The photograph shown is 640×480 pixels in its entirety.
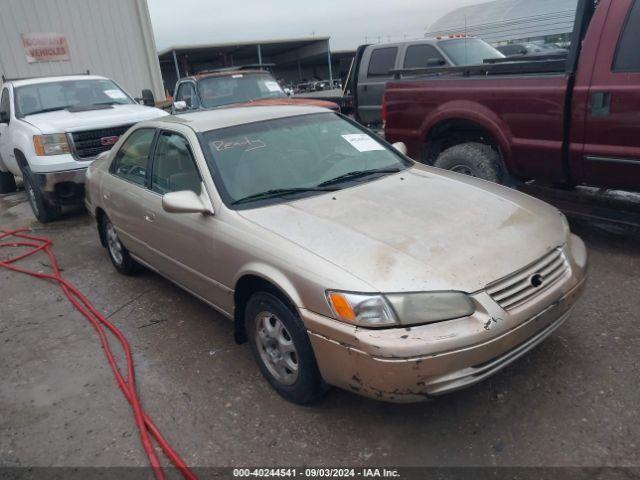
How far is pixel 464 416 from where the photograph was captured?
2.70 metres

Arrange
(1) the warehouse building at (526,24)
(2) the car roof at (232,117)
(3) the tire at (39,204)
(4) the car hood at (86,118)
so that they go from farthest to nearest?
(1) the warehouse building at (526,24) → (3) the tire at (39,204) → (4) the car hood at (86,118) → (2) the car roof at (232,117)

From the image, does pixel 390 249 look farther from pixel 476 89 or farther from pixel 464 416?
pixel 476 89

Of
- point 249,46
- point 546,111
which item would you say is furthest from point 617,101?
point 249,46

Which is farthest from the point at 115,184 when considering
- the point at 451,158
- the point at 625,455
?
the point at 625,455

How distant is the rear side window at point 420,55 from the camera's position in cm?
862

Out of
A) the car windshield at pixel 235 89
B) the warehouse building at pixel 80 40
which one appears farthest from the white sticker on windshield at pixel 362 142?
the warehouse building at pixel 80 40

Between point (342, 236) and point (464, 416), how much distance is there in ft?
3.74

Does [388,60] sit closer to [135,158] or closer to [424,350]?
[135,158]

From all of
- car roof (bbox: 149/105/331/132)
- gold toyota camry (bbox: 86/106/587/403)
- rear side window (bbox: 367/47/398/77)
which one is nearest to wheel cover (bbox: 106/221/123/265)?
gold toyota camry (bbox: 86/106/587/403)

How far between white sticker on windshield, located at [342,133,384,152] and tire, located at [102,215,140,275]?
2301 millimetres

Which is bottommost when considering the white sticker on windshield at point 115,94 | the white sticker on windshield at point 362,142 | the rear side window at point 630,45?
the white sticker on windshield at point 362,142

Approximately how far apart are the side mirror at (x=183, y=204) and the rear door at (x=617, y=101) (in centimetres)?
307

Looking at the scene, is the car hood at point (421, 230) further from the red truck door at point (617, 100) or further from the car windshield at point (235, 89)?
the car windshield at point (235, 89)

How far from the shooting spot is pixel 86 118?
6977mm
